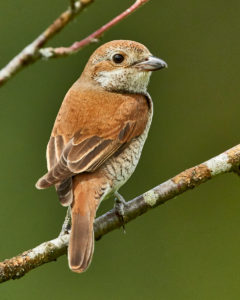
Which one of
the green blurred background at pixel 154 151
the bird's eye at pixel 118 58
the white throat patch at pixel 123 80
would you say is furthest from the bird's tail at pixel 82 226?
the green blurred background at pixel 154 151

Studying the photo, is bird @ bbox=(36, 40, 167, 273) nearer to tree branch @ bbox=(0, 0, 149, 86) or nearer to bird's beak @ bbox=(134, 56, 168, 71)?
bird's beak @ bbox=(134, 56, 168, 71)

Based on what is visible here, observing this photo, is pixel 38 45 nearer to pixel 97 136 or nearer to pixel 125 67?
pixel 97 136

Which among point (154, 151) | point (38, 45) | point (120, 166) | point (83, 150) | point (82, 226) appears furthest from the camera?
point (154, 151)

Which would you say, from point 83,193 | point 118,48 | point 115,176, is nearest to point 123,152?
point 115,176

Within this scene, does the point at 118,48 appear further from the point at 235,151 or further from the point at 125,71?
the point at 235,151

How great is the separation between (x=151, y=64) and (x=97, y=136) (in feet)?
2.32

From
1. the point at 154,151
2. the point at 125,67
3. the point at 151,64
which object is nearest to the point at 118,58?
the point at 125,67

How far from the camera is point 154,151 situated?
254 inches

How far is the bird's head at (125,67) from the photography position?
164 inches

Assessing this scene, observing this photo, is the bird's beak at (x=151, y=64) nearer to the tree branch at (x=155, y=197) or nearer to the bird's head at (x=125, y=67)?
the bird's head at (x=125, y=67)

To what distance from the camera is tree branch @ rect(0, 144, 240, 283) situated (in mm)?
3139

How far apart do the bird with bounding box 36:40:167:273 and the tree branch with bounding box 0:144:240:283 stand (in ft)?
0.32

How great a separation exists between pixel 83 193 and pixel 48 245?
0.38 meters

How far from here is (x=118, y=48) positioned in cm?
420
